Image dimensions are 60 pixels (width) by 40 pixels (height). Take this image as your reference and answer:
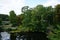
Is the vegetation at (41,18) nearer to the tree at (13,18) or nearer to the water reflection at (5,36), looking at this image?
the water reflection at (5,36)

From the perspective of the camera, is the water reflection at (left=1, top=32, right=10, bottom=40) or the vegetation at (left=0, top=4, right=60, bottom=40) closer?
the vegetation at (left=0, top=4, right=60, bottom=40)

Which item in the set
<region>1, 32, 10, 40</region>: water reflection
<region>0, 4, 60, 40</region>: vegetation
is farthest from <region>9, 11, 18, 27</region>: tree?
<region>0, 4, 60, 40</region>: vegetation

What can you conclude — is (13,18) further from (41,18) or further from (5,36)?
(41,18)

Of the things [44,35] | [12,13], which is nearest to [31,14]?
[44,35]

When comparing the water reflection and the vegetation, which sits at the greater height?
the vegetation

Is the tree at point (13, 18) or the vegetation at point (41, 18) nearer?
the vegetation at point (41, 18)

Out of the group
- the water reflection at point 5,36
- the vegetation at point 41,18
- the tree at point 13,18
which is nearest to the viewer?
the vegetation at point 41,18

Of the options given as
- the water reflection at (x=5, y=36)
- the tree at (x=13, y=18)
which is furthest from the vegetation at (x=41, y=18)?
the tree at (x=13, y=18)

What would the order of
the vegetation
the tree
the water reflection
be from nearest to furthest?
1. the vegetation
2. the water reflection
3. the tree

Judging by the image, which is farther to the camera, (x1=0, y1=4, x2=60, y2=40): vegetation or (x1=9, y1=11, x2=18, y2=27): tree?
(x1=9, y1=11, x2=18, y2=27): tree

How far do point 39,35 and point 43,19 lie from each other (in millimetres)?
2137

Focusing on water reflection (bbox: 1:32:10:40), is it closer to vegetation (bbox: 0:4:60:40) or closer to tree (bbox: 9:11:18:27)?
vegetation (bbox: 0:4:60:40)

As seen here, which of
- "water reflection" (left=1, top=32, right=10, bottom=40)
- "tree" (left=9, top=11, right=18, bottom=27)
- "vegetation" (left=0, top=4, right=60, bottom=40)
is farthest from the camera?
"tree" (left=9, top=11, right=18, bottom=27)

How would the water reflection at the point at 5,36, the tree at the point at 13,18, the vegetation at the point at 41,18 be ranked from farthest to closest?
the tree at the point at 13,18
the water reflection at the point at 5,36
the vegetation at the point at 41,18
